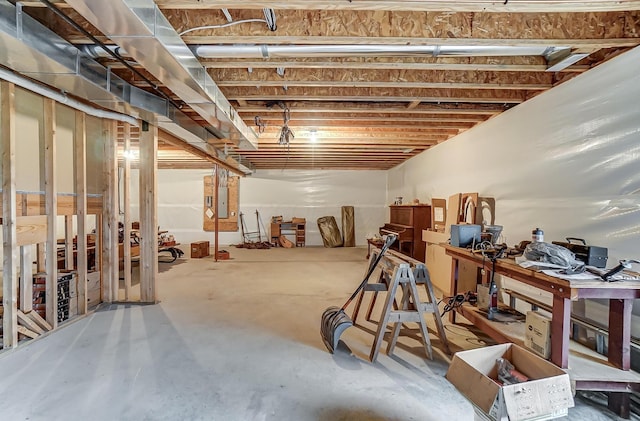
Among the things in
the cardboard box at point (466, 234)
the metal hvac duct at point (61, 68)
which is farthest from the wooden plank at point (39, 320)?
the cardboard box at point (466, 234)

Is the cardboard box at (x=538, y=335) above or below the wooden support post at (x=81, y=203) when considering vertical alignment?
below

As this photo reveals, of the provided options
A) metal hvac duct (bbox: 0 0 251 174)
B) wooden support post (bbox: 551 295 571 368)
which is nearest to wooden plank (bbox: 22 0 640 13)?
metal hvac duct (bbox: 0 0 251 174)

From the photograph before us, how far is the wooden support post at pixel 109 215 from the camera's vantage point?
365 cm

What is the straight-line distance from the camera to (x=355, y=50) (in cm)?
215

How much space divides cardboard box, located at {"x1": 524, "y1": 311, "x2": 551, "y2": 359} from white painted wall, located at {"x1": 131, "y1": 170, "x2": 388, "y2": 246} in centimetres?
698

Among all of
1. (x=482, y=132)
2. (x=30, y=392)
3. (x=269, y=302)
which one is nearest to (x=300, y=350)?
(x=269, y=302)

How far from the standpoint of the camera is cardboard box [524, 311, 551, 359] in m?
1.90

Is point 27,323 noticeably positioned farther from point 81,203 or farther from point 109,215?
point 109,215

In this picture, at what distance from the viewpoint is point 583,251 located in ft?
6.63

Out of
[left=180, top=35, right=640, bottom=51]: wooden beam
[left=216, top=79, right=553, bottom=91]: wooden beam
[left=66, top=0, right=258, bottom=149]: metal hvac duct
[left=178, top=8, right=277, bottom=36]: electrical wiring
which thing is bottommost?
[left=66, top=0, right=258, bottom=149]: metal hvac duct

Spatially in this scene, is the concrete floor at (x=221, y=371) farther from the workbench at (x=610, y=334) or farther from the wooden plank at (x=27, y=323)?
the workbench at (x=610, y=334)

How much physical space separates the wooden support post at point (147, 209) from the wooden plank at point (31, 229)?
0.99 meters

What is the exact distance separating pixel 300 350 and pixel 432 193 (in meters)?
4.06

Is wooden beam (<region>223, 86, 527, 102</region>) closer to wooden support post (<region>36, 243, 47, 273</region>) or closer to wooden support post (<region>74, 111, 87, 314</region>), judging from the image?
wooden support post (<region>74, 111, 87, 314</region>)
